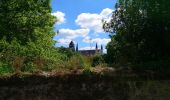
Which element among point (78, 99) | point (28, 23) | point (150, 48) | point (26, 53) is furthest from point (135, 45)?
point (28, 23)

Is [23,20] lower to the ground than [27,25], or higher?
higher

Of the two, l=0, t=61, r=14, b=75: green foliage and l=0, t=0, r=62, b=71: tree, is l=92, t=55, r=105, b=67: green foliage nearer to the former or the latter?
l=0, t=61, r=14, b=75: green foliage

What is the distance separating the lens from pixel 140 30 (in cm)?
1773

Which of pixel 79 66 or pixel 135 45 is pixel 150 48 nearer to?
pixel 135 45

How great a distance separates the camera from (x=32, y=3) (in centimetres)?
4050

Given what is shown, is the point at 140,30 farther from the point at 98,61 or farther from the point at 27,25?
the point at 27,25

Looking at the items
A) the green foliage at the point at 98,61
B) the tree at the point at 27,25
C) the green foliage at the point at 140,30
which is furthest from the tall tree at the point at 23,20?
the green foliage at the point at 140,30

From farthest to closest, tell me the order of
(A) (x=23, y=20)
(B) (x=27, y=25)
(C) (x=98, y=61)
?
(B) (x=27, y=25) < (A) (x=23, y=20) < (C) (x=98, y=61)

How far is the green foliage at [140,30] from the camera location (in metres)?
17.1

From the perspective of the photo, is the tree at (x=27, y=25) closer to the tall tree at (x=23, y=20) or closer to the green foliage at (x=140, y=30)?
the tall tree at (x=23, y=20)

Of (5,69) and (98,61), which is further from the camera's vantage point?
(98,61)

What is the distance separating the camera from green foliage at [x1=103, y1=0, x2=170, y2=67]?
17.1 m

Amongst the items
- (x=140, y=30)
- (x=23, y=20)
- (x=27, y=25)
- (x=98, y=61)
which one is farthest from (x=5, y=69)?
(x=27, y=25)

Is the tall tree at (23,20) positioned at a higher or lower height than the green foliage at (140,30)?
higher
